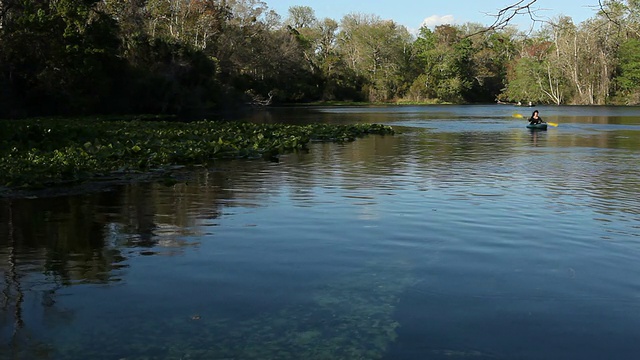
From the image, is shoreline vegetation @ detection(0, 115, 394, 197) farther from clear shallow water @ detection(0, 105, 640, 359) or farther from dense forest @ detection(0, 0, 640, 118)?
dense forest @ detection(0, 0, 640, 118)

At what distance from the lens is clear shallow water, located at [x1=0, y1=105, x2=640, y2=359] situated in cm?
705

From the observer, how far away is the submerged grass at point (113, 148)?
1755 centimetres

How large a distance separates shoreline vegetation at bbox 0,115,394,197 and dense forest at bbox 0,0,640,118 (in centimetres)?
1100

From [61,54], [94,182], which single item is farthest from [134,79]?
[94,182]

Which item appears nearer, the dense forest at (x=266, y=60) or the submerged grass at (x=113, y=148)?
the submerged grass at (x=113, y=148)

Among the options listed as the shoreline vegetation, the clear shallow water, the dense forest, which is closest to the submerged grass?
the shoreline vegetation

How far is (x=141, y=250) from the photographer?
35.5 ft

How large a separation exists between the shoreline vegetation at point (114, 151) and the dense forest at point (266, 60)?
36.1 ft

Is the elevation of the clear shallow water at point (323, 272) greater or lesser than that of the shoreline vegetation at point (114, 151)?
lesser

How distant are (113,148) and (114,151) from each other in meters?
0.58

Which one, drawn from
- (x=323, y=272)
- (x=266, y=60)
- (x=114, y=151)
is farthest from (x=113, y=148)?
(x=266, y=60)

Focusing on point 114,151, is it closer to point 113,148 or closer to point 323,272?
point 113,148

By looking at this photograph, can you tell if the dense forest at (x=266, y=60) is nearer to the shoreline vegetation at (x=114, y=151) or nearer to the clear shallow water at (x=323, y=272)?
the clear shallow water at (x=323, y=272)

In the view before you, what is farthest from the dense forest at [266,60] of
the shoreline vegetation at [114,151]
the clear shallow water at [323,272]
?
the shoreline vegetation at [114,151]
